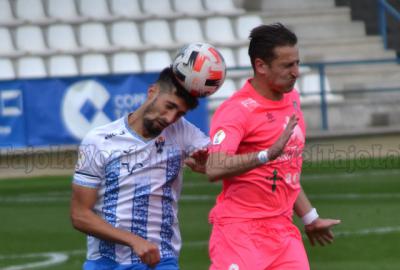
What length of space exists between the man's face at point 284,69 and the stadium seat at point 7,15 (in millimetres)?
17254

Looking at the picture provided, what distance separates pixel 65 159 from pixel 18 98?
1289mm

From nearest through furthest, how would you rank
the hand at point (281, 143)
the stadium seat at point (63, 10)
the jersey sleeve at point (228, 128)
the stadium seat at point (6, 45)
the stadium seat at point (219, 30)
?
the hand at point (281, 143) < the jersey sleeve at point (228, 128) < the stadium seat at point (6, 45) < the stadium seat at point (63, 10) < the stadium seat at point (219, 30)

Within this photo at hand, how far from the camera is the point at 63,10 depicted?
79.3 ft

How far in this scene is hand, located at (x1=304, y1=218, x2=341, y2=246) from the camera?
693cm

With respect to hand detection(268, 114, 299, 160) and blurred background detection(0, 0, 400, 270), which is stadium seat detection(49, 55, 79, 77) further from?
hand detection(268, 114, 299, 160)

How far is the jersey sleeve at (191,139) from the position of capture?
20.2 ft

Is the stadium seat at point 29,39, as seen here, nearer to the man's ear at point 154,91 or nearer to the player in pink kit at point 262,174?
the player in pink kit at point 262,174

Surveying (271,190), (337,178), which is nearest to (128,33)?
(337,178)

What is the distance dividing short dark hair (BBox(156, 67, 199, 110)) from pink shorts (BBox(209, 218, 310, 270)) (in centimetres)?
94

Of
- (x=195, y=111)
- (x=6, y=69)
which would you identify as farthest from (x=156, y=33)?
(x=195, y=111)

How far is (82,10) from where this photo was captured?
24.4 metres

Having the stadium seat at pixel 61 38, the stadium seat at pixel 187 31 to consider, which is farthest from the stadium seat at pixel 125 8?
the stadium seat at pixel 61 38

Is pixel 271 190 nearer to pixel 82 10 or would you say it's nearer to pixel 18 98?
pixel 18 98

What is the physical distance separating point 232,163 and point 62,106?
44.7 ft
